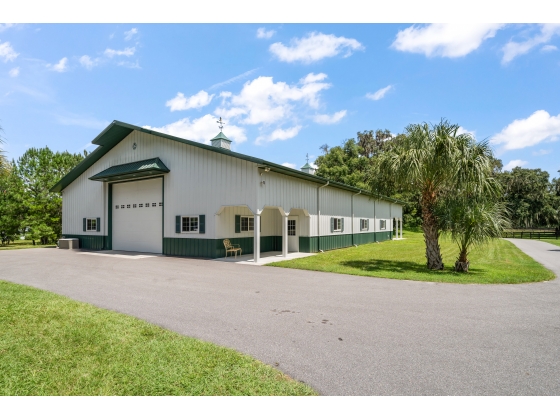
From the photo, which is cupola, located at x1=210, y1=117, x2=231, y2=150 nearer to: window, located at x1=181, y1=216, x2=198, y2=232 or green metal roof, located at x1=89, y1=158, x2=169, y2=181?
green metal roof, located at x1=89, y1=158, x2=169, y2=181

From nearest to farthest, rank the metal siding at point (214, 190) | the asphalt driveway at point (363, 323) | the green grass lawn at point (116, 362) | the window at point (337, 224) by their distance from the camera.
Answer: the green grass lawn at point (116, 362), the asphalt driveway at point (363, 323), the metal siding at point (214, 190), the window at point (337, 224)

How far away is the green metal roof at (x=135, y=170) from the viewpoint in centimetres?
1559

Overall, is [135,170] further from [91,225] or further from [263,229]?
[91,225]

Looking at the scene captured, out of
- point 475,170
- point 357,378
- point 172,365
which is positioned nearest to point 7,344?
point 172,365

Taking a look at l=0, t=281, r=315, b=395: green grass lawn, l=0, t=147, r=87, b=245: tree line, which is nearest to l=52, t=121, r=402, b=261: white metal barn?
l=0, t=147, r=87, b=245: tree line

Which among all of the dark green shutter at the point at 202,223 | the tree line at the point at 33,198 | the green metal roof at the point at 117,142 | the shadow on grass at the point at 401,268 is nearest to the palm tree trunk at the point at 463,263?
the shadow on grass at the point at 401,268

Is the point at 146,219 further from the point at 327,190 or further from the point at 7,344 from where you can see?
the point at 7,344

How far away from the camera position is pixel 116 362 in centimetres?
372

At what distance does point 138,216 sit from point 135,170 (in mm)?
3014

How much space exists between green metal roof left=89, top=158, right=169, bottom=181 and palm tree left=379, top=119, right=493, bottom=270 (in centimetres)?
1039

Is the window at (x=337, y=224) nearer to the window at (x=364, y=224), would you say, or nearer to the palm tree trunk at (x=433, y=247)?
the window at (x=364, y=224)

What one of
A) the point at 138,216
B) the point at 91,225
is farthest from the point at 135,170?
the point at 91,225

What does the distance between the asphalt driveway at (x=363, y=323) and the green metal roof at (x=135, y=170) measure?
6793mm

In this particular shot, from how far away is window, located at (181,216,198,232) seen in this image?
1505 centimetres
